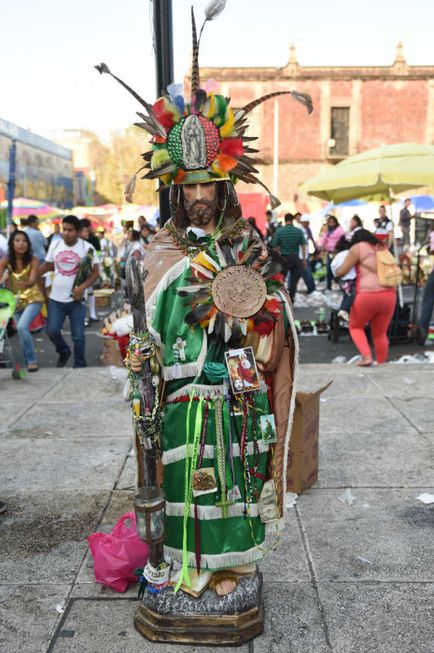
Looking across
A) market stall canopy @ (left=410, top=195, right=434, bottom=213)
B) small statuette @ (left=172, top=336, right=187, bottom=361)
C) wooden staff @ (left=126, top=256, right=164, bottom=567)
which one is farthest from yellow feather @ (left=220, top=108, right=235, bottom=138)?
market stall canopy @ (left=410, top=195, right=434, bottom=213)

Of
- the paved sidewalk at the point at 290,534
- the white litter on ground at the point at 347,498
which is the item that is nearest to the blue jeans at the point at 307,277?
the paved sidewalk at the point at 290,534

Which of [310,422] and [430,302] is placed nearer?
[310,422]

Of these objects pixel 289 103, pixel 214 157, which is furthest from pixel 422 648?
pixel 289 103

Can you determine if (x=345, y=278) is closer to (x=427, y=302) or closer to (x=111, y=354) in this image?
(x=427, y=302)

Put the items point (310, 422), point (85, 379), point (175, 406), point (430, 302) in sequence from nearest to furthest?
point (175, 406) < point (310, 422) < point (85, 379) < point (430, 302)

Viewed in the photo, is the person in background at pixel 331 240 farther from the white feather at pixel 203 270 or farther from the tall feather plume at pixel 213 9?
the white feather at pixel 203 270

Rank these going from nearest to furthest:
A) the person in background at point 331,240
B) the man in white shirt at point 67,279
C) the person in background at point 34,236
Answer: the man in white shirt at point 67,279 < the person in background at point 34,236 < the person in background at point 331,240

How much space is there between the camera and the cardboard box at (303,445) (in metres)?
3.75

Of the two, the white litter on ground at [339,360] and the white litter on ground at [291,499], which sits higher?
the white litter on ground at [339,360]

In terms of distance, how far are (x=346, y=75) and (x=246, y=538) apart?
3256 centimetres

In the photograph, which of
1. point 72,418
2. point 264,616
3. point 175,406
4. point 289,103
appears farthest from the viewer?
point 289,103

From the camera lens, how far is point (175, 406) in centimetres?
247

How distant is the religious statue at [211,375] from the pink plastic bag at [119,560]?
332 millimetres

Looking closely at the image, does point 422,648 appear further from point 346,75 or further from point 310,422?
point 346,75
